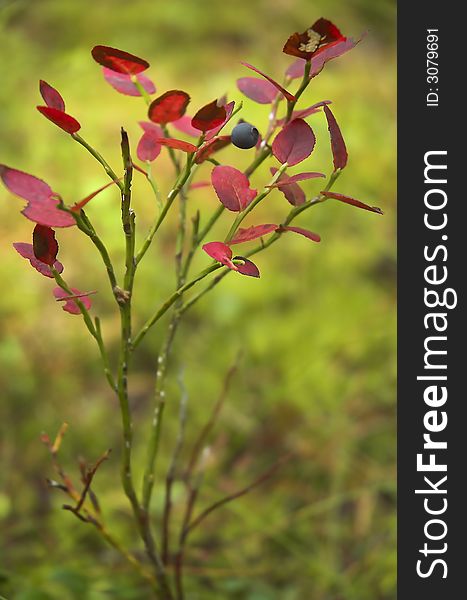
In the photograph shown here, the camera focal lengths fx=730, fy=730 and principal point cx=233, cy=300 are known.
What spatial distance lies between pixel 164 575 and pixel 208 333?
88 centimetres

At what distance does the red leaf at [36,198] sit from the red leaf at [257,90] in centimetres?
28

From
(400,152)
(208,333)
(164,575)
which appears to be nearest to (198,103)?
(208,333)

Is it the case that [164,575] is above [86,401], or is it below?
below

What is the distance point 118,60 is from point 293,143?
174 mm

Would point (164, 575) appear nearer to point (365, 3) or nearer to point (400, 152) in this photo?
point (400, 152)

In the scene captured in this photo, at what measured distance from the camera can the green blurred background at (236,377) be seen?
118 cm

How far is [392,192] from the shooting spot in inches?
84.1

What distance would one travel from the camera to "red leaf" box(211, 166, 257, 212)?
650 millimetres

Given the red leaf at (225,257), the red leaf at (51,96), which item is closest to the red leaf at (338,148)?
the red leaf at (225,257)

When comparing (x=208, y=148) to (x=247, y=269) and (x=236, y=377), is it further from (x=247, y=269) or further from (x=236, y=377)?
(x=236, y=377)

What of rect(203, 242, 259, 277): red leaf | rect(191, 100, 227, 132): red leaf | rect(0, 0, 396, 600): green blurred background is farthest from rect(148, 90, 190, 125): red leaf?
rect(0, 0, 396, 600): green blurred background

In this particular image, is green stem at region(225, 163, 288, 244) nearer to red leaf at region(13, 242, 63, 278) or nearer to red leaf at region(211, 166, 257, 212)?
red leaf at region(211, 166, 257, 212)

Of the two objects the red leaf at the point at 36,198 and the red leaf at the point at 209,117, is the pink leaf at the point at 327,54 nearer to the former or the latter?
the red leaf at the point at 209,117

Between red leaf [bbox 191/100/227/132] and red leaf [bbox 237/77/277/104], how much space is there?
7.4 inches
